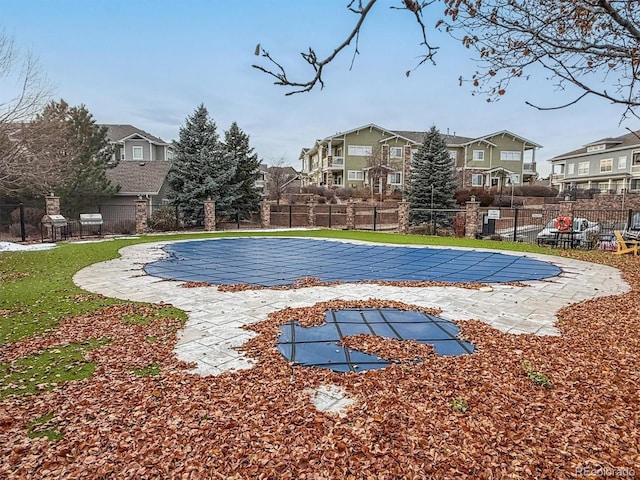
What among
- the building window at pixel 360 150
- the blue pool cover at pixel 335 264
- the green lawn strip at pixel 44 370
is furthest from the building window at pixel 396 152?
the green lawn strip at pixel 44 370

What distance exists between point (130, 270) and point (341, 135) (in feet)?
92.6

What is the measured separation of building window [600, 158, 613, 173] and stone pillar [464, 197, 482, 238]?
23827mm

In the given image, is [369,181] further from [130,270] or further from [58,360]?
[58,360]

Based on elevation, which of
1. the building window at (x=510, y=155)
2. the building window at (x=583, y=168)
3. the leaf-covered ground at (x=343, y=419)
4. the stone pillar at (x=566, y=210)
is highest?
the building window at (x=510, y=155)

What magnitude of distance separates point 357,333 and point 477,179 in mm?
33486

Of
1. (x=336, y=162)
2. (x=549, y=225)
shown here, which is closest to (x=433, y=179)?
(x=549, y=225)

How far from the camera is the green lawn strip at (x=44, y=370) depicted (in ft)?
10.1

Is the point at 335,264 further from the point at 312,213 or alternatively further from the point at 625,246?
the point at 312,213

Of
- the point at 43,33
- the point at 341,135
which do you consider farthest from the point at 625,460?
the point at 341,135

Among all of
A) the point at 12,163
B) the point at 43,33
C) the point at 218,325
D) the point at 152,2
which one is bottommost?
the point at 218,325

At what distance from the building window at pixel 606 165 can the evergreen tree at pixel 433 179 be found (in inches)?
778

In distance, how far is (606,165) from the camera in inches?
1296

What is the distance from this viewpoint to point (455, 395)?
9.41 ft

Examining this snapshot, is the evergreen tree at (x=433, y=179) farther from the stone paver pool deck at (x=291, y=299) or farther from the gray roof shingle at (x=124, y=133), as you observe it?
the gray roof shingle at (x=124, y=133)
